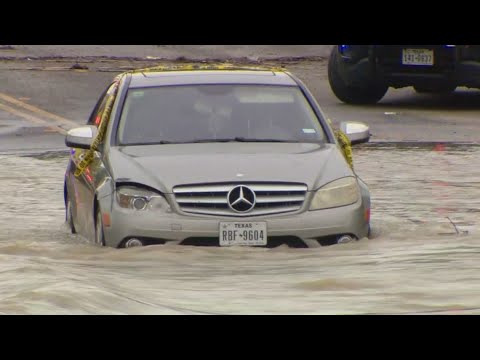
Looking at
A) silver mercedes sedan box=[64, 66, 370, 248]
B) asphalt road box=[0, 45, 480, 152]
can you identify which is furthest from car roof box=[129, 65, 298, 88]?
asphalt road box=[0, 45, 480, 152]

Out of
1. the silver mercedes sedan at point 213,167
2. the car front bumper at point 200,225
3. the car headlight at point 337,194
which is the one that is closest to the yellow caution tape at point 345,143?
the silver mercedes sedan at point 213,167

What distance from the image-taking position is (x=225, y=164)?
10227 mm

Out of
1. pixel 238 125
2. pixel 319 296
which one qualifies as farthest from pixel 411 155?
pixel 319 296

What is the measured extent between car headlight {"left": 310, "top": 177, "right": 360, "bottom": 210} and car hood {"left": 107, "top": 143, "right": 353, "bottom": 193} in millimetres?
48

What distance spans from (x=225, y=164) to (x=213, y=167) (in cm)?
9

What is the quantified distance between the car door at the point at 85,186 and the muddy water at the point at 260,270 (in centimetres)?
17

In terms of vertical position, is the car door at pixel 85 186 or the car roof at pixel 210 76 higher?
the car roof at pixel 210 76

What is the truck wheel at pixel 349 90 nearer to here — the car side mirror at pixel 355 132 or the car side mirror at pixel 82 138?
the car side mirror at pixel 355 132

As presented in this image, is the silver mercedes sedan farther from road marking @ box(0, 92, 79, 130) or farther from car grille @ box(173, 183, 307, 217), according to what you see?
road marking @ box(0, 92, 79, 130)

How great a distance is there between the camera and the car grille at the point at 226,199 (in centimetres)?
990

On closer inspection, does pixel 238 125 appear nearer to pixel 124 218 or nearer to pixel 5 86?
pixel 124 218

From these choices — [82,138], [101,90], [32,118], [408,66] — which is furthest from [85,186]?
[101,90]

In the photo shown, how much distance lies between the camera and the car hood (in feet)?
32.9

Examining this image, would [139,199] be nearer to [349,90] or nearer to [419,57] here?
[419,57]
